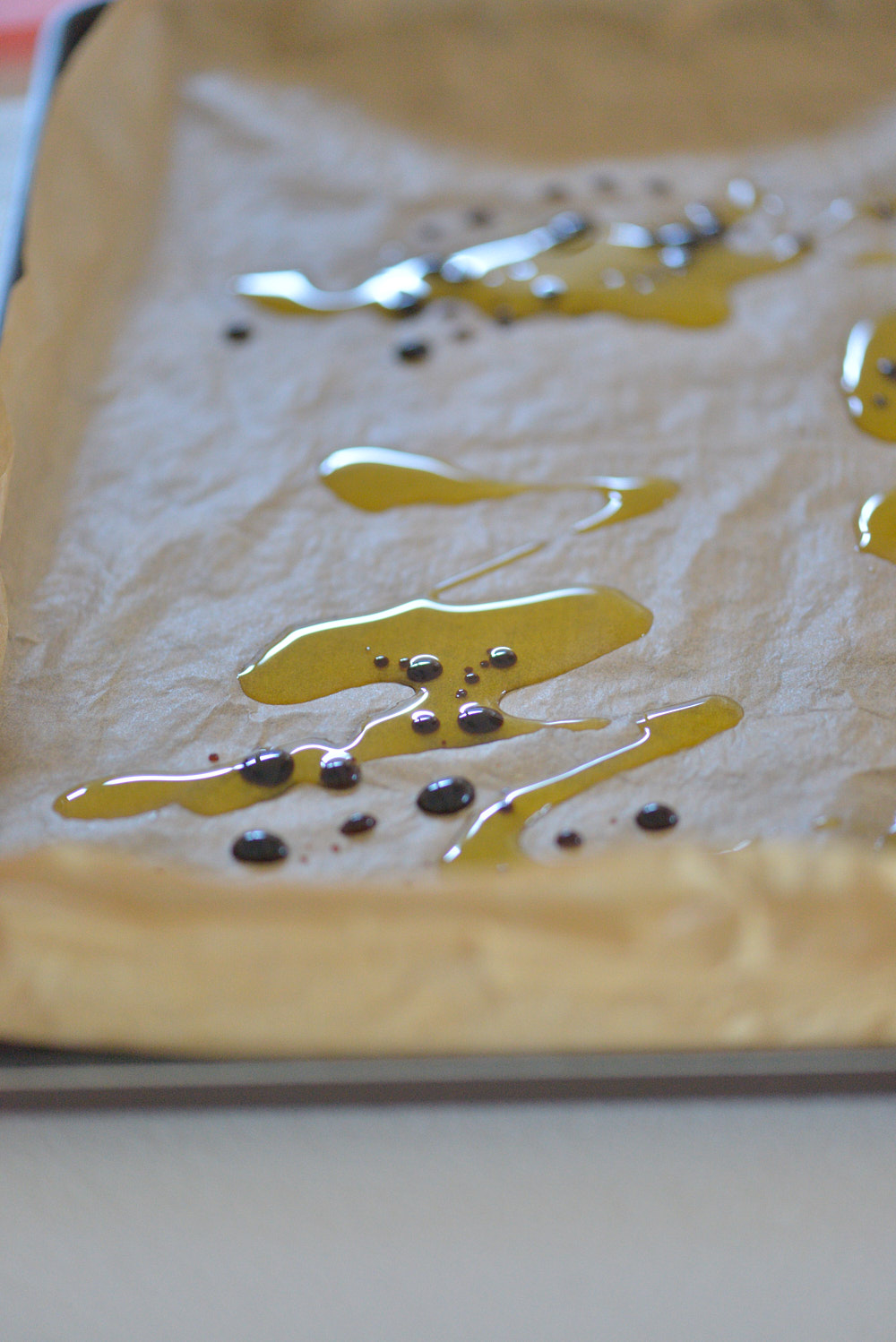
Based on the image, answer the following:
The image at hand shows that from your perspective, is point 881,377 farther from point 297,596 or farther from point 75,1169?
point 75,1169

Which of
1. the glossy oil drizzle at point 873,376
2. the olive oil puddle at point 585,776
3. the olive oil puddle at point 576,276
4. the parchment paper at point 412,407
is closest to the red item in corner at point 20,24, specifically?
the parchment paper at point 412,407

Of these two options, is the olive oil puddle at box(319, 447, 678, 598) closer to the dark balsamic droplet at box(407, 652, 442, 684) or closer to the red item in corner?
the dark balsamic droplet at box(407, 652, 442, 684)

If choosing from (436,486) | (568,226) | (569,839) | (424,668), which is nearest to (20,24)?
(568,226)

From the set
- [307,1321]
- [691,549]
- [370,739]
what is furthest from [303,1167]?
A: [691,549]

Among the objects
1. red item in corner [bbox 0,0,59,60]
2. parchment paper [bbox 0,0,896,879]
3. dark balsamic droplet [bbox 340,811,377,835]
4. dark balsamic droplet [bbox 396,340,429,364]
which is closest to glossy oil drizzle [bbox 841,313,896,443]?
parchment paper [bbox 0,0,896,879]

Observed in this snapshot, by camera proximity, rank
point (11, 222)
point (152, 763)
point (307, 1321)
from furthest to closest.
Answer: point (11, 222)
point (152, 763)
point (307, 1321)

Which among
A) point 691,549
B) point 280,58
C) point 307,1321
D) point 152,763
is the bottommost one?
point 307,1321
